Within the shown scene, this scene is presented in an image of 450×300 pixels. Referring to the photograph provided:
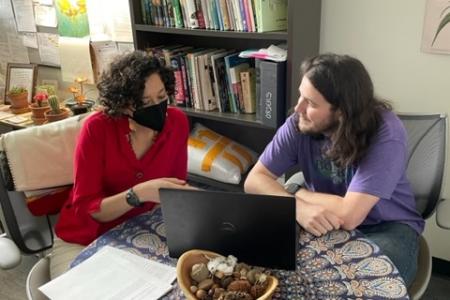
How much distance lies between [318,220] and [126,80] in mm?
775

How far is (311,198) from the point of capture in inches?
52.4

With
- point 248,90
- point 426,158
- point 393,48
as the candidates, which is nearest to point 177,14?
point 248,90

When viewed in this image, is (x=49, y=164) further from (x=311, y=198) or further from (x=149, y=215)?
(x=311, y=198)

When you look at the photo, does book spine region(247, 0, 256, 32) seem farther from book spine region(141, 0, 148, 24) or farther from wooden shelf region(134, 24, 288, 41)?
book spine region(141, 0, 148, 24)

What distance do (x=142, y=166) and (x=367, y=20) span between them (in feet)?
3.96

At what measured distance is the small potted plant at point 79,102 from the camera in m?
2.50

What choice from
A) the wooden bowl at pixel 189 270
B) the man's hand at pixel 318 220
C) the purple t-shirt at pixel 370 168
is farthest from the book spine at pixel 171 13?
the wooden bowl at pixel 189 270

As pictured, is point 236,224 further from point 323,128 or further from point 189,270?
point 323,128

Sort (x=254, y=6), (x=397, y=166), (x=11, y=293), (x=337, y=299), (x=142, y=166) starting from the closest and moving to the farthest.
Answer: (x=337, y=299) → (x=397, y=166) → (x=142, y=166) → (x=254, y=6) → (x=11, y=293)

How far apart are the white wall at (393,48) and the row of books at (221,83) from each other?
1.26 feet

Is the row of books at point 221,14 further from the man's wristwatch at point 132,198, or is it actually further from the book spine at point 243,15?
the man's wristwatch at point 132,198

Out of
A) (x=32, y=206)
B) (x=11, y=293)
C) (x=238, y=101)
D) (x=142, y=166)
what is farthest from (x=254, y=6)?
(x=11, y=293)

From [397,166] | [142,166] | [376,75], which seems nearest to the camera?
Answer: [397,166]

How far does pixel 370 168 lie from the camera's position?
1284 millimetres
